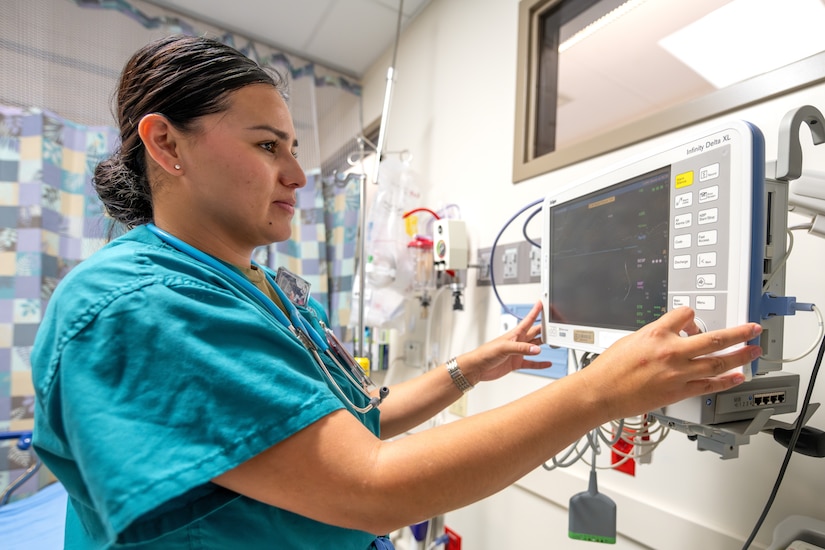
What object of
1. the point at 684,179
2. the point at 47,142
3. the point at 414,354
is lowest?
the point at 414,354

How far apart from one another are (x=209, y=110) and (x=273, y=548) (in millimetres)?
580

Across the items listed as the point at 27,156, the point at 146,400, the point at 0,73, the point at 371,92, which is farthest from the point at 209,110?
the point at 371,92

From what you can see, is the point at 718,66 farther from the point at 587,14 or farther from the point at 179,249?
the point at 179,249

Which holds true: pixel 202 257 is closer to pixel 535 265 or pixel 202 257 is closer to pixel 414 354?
pixel 535 265

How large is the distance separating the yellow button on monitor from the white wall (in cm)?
36

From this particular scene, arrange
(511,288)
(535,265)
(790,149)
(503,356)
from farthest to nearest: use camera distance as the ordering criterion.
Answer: (511,288), (535,265), (503,356), (790,149)

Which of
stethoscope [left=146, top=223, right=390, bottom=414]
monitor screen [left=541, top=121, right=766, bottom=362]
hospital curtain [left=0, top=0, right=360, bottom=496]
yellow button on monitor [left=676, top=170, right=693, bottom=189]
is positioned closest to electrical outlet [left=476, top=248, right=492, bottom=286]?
monitor screen [left=541, top=121, right=766, bottom=362]

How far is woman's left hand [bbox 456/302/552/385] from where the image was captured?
0.86 metres

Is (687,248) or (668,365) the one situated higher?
(687,248)

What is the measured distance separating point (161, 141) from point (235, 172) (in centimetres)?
11

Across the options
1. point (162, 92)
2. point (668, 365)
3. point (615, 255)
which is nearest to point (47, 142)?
point (162, 92)

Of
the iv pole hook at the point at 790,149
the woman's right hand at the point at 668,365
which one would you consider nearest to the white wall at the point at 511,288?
the iv pole hook at the point at 790,149

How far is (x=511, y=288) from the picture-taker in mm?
1306

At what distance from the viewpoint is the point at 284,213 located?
2.33 ft
